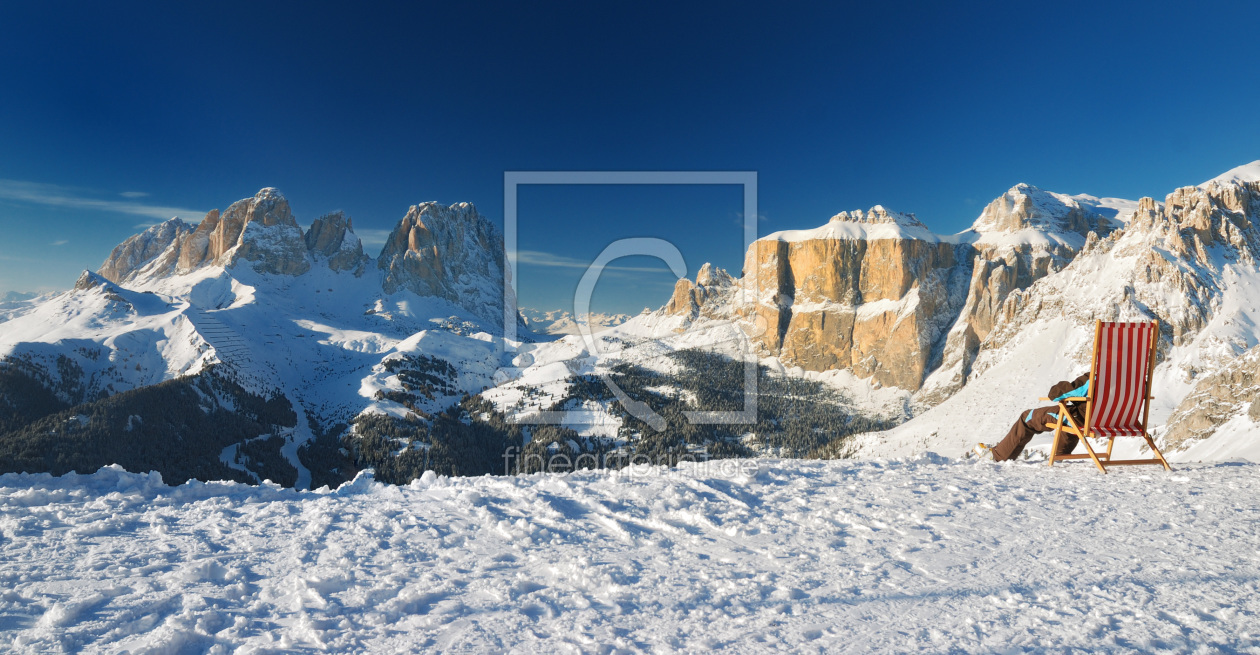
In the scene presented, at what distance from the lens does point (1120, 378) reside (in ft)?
29.1

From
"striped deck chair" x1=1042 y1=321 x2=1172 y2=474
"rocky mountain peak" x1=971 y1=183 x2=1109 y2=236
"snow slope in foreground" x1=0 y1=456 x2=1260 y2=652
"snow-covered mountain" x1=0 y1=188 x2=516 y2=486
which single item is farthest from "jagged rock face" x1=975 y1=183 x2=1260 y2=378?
"snow-covered mountain" x1=0 y1=188 x2=516 y2=486

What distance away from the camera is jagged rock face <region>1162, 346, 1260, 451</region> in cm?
3319

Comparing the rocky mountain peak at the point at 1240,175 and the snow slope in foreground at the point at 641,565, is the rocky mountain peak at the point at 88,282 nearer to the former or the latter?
the snow slope in foreground at the point at 641,565

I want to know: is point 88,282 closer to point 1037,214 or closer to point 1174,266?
point 1174,266

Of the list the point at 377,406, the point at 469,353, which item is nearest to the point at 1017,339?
the point at 377,406

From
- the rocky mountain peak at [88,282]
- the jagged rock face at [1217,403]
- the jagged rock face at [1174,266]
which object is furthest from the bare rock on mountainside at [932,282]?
the rocky mountain peak at [88,282]

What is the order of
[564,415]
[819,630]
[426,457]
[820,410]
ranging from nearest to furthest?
[819,630] → [426,457] → [564,415] → [820,410]

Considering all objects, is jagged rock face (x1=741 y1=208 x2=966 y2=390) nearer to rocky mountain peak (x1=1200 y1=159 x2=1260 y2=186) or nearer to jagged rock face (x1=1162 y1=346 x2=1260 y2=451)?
rocky mountain peak (x1=1200 y1=159 x2=1260 y2=186)

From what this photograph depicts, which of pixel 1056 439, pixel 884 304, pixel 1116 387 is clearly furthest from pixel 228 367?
pixel 884 304

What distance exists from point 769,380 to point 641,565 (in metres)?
204

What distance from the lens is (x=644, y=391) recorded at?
554ft

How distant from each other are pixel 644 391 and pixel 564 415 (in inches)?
1592

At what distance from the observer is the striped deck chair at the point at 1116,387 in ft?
28.6

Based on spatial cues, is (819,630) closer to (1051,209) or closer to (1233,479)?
(1233,479)
